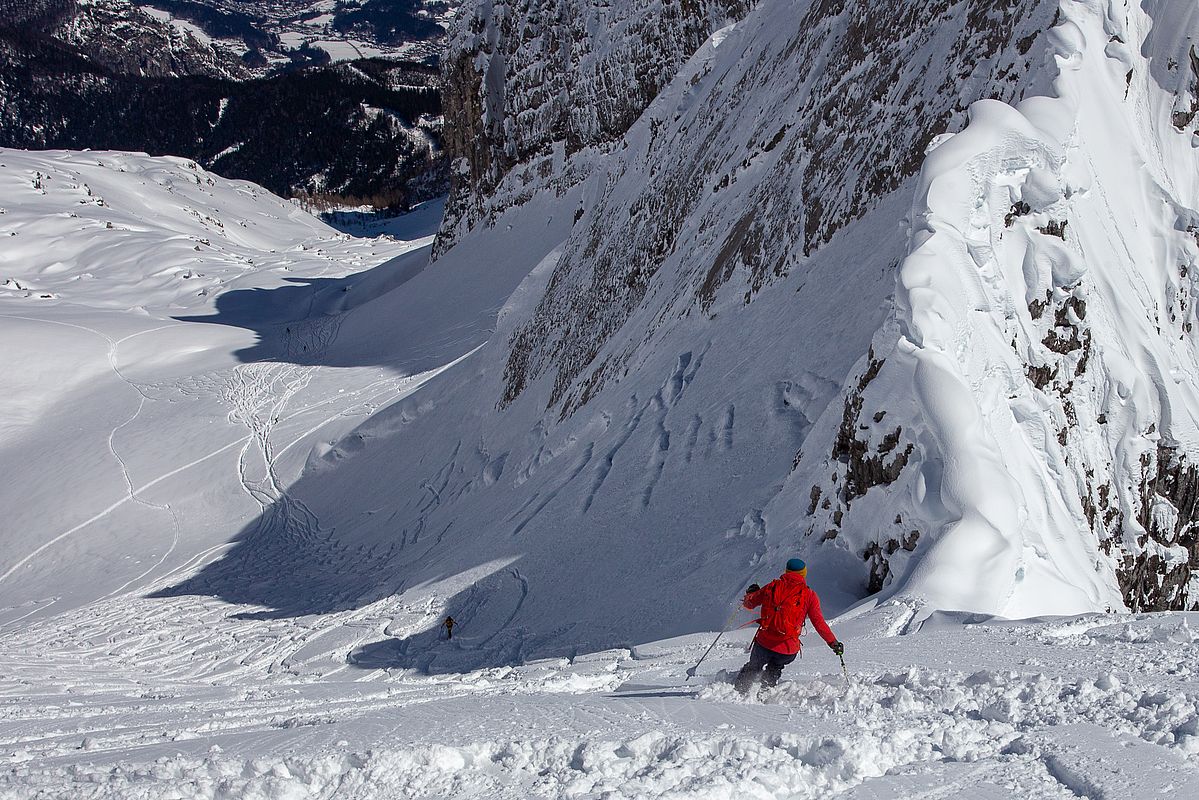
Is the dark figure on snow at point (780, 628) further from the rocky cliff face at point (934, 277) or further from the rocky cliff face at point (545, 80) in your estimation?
the rocky cliff face at point (545, 80)

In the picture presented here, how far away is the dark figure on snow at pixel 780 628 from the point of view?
16.9 ft

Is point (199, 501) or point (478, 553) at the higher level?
point (478, 553)

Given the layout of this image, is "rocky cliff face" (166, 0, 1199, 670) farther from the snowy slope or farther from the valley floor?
the valley floor

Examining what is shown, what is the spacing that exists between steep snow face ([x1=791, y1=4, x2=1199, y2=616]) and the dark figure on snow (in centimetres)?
140

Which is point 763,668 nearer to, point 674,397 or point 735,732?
point 735,732

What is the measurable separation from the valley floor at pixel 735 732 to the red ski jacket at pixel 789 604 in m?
0.23

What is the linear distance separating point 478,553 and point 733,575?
528 centimetres

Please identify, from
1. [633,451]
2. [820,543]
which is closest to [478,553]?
[633,451]

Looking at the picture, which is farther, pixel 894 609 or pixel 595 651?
pixel 595 651

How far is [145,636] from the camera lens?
13.2 metres

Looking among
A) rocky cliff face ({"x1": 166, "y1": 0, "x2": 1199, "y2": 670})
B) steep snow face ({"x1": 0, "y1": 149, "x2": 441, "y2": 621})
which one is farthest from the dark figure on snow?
steep snow face ({"x1": 0, "y1": 149, "x2": 441, "y2": 621})

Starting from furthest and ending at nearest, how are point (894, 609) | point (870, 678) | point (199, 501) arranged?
point (199, 501), point (894, 609), point (870, 678)

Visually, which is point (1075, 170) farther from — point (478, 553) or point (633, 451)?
point (478, 553)

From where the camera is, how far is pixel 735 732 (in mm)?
4230
